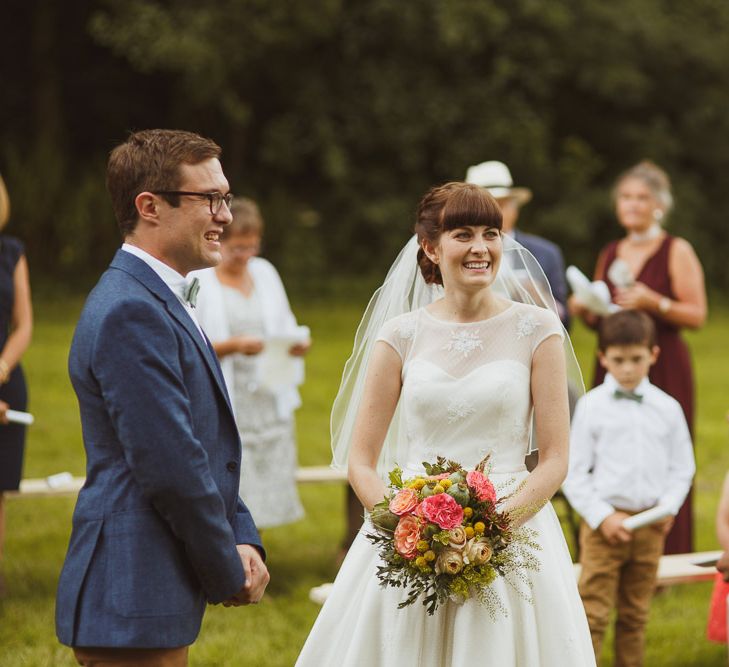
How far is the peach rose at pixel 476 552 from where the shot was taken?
11.4 feet

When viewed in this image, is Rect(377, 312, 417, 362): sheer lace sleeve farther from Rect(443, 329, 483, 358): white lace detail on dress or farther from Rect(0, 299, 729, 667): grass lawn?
Rect(0, 299, 729, 667): grass lawn

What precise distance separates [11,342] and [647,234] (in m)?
3.98

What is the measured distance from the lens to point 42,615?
6.24 m

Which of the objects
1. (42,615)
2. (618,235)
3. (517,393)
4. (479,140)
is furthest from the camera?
(618,235)

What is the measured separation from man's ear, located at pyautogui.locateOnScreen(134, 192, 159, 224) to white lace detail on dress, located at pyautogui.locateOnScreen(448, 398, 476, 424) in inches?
50.5

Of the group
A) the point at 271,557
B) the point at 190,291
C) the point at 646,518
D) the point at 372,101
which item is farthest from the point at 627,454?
the point at 372,101

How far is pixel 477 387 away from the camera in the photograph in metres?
3.96

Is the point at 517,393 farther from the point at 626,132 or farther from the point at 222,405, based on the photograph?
the point at 626,132

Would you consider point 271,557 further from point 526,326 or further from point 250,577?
point 250,577

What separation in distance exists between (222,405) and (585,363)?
13.8 meters

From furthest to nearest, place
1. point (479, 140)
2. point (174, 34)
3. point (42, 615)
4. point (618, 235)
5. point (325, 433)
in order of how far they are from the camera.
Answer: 1. point (618, 235)
2. point (479, 140)
3. point (174, 34)
4. point (325, 433)
5. point (42, 615)

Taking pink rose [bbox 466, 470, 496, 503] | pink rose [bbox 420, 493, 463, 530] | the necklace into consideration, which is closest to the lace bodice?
pink rose [bbox 466, 470, 496, 503]

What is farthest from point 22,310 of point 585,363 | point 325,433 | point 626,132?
point 626,132

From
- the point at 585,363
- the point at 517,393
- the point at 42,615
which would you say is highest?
the point at 517,393
